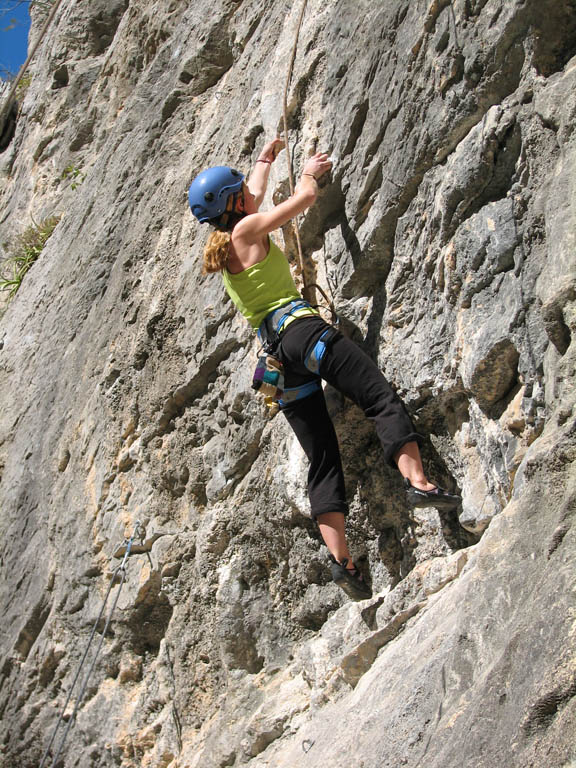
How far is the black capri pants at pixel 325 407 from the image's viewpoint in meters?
3.60

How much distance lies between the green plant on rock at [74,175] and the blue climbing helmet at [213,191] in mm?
5319

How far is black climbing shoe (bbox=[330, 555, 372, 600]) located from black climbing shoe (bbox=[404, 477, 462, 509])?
593mm

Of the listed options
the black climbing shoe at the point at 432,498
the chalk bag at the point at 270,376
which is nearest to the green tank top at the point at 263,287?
the chalk bag at the point at 270,376

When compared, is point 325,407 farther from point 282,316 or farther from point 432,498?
point 432,498

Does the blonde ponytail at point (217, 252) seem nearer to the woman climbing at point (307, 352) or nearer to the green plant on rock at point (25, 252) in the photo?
the woman climbing at point (307, 352)

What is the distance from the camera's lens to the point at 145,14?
8.52m

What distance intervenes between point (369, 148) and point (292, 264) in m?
0.82

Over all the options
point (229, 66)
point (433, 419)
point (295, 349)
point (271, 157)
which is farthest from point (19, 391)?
point (433, 419)

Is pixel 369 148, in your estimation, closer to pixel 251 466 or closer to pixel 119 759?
pixel 251 466

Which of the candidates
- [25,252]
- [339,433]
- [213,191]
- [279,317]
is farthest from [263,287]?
[25,252]

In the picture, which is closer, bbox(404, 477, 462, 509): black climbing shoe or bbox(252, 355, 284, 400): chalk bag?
bbox(404, 477, 462, 509): black climbing shoe

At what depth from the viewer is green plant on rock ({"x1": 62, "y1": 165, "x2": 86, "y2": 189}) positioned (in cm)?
918

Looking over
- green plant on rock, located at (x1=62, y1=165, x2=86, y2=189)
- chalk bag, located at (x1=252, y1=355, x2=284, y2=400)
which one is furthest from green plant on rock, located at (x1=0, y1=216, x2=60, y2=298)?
chalk bag, located at (x1=252, y1=355, x2=284, y2=400)

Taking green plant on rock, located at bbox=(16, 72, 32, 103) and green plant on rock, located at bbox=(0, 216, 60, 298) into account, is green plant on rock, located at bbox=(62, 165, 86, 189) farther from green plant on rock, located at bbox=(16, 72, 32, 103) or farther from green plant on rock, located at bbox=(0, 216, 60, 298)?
green plant on rock, located at bbox=(16, 72, 32, 103)
